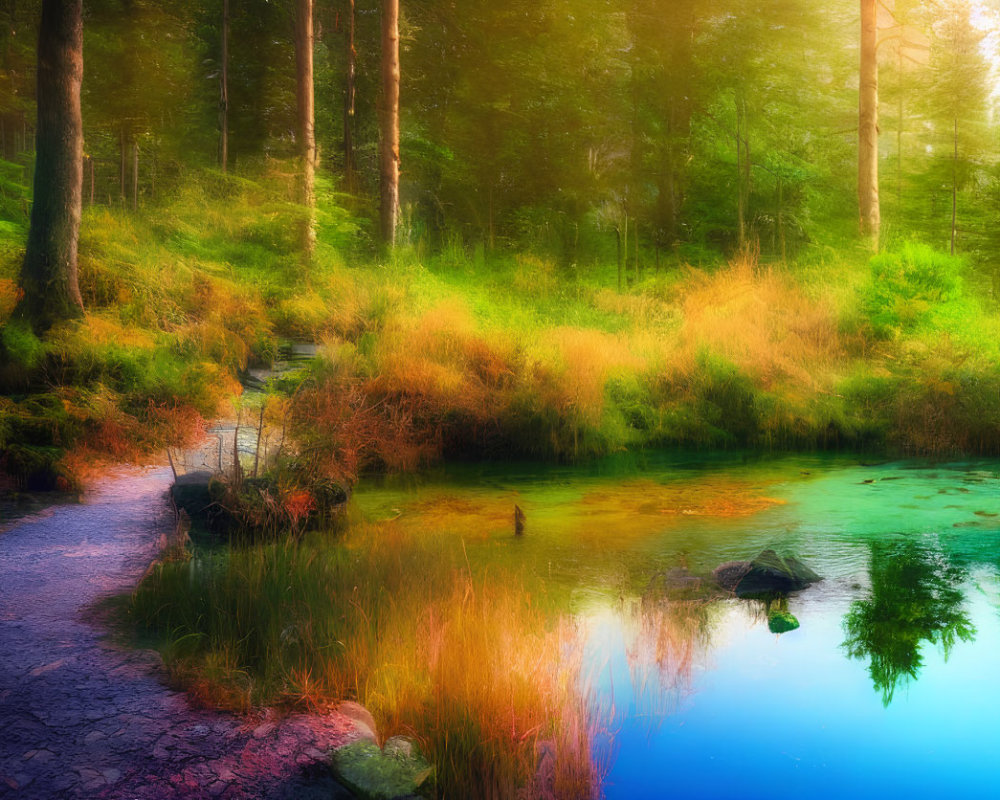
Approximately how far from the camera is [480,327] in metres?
13.5

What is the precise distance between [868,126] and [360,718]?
17.8 m

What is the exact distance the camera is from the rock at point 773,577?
6.22 meters

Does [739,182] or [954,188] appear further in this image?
[739,182]

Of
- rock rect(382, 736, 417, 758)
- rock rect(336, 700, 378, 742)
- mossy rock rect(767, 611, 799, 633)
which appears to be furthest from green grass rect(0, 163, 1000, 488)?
rock rect(382, 736, 417, 758)

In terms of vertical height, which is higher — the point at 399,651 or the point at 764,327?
the point at 764,327

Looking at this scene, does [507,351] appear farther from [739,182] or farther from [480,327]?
[739,182]

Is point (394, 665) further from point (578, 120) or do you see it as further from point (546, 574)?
point (578, 120)

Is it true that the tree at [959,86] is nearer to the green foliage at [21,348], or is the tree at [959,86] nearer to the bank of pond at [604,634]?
the bank of pond at [604,634]

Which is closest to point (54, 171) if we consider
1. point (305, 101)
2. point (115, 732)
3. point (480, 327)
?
point (480, 327)

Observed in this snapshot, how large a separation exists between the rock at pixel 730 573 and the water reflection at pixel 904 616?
77 cm

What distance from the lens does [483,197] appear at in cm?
2761

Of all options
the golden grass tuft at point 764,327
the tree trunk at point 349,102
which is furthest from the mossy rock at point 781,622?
the tree trunk at point 349,102

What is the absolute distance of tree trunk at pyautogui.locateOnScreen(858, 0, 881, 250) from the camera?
698 inches

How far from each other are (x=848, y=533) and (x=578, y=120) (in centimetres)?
2163
